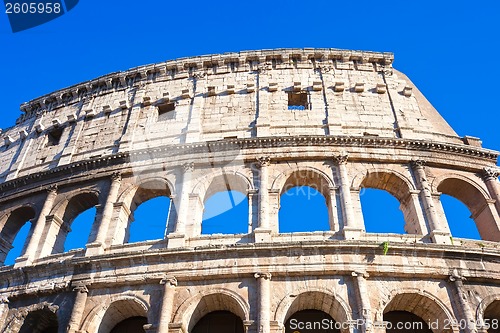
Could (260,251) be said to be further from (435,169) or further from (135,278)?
(435,169)

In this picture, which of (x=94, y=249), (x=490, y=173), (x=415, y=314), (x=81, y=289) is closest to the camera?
(x=415, y=314)

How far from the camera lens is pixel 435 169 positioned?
1450cm

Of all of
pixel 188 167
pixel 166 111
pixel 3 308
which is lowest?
pixel 3 308

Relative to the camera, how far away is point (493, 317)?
12125mm

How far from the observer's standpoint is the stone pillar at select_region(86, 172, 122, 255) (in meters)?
13.0

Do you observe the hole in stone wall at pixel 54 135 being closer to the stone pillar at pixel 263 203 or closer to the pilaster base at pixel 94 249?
the pilaster base at pixel 94 249

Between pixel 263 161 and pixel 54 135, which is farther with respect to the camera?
pixel 54 135

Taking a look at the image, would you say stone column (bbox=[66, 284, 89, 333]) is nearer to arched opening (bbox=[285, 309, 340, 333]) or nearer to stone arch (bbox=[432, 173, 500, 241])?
arched opening (bbox=[285, 309, 340, 333])

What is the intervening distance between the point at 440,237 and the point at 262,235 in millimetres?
4914

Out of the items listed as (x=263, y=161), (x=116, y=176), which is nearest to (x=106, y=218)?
(x=116, y=176)

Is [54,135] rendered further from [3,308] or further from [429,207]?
[429,207]

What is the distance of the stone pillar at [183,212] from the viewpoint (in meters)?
12.6

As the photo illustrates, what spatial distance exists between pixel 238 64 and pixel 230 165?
5.48 m

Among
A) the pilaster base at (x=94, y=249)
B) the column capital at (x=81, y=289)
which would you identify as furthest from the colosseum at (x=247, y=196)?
the pilaster base at (x=94, y=249)
